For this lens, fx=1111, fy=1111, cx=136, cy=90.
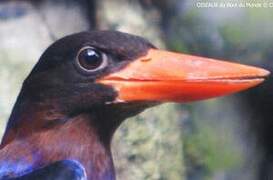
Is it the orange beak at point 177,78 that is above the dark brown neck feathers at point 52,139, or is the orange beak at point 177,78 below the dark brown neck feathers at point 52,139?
above

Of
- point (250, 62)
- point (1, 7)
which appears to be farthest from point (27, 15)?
point (250, 62)

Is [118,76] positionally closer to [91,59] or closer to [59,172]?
[91,59]

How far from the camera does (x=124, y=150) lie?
14.4 ft

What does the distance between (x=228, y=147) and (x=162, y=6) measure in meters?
0.63

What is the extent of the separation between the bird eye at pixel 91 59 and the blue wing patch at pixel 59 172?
24cm

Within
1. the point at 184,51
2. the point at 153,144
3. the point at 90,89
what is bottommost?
the point at 153,144

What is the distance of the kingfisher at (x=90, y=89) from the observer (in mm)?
2721

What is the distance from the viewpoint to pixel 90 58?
8.87 feet

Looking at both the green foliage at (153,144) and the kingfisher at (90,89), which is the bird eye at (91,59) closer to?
the kingfisher at (90,89)

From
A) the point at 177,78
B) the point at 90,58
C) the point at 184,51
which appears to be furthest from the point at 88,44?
the point at 184,51

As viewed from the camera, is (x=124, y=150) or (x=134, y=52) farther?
(x=124, y=150)

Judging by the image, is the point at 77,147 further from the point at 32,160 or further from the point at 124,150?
the point at 124,150

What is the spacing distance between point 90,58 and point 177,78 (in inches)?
8.7

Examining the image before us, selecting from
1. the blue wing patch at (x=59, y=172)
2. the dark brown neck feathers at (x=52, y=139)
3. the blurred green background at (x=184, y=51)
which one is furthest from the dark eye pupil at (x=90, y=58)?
the blurred green background at (x=184, y=51)
